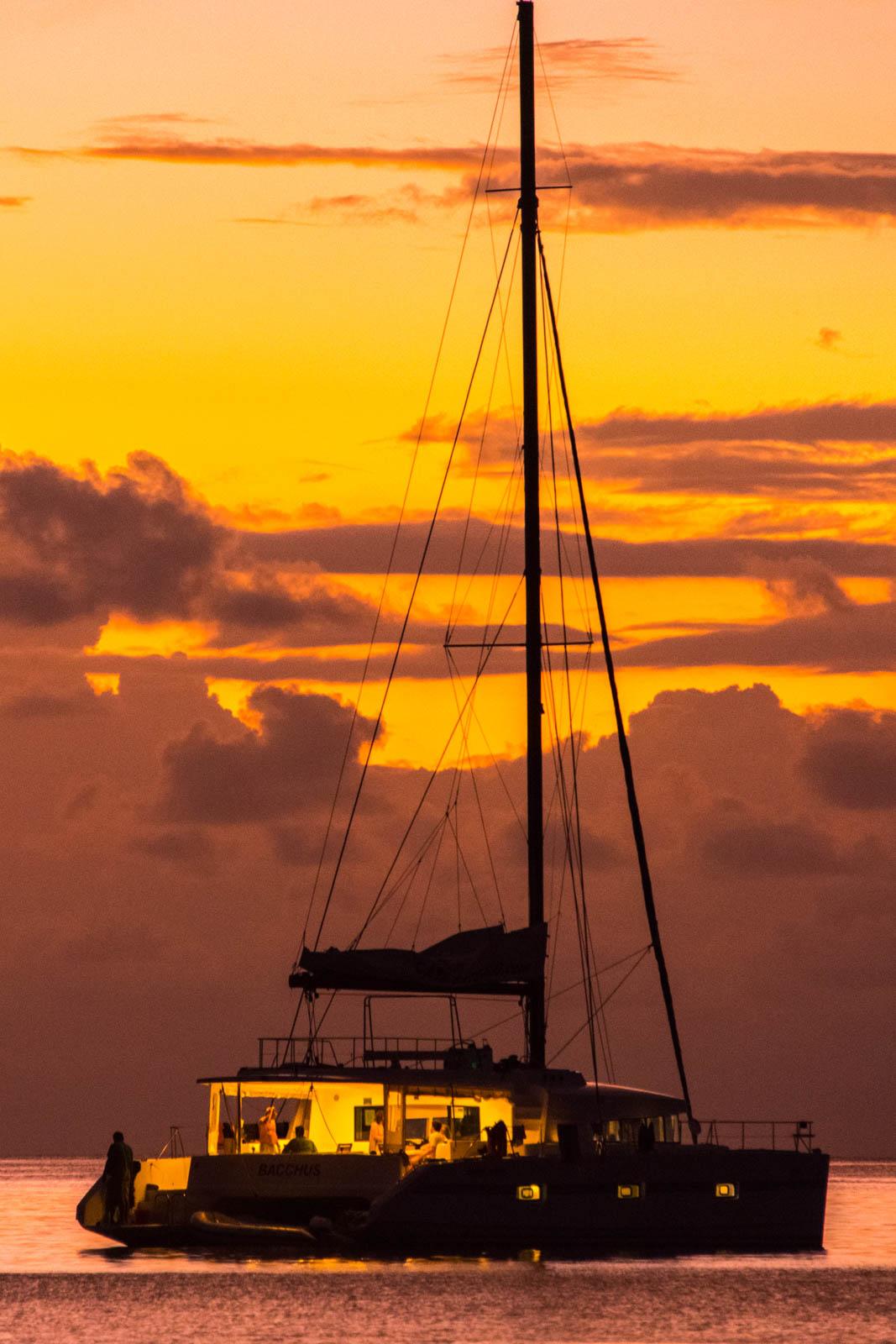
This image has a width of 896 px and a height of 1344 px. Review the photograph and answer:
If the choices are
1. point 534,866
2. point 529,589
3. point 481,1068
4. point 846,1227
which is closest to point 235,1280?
point 481,1068

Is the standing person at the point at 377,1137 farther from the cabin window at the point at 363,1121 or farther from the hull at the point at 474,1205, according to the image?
the hull at the point at 474,1205

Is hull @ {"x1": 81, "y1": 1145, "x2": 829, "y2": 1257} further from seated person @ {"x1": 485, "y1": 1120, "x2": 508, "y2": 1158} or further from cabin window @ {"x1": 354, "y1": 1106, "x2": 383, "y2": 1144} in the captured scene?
cabin window @ {"x1": 354, "y1": 1106, "x2": 383, "y2": 1144}

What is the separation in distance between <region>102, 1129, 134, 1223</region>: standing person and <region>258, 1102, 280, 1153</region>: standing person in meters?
2.31

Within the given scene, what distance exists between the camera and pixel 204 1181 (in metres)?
45.7

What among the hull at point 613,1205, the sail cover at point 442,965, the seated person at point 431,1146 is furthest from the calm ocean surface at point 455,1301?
the sail cover at point 442,965

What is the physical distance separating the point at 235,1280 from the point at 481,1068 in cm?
619

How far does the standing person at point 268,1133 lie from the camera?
4662 cm

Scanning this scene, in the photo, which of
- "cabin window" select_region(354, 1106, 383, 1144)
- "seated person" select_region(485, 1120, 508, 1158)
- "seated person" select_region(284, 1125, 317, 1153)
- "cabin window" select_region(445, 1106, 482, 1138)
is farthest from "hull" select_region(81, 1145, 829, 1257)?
"cabin window" select_region(445, 1106, 482, 1138)

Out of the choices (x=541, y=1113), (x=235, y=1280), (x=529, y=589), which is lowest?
(x=235, y=1280)

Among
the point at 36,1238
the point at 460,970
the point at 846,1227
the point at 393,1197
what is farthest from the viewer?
the point at 846,1227

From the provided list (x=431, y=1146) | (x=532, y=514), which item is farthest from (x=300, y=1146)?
(x=532, y=514)

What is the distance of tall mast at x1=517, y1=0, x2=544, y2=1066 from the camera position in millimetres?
48688

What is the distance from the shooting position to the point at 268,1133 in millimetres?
46750

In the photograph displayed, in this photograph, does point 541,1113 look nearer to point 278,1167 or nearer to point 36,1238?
point 278,1167
